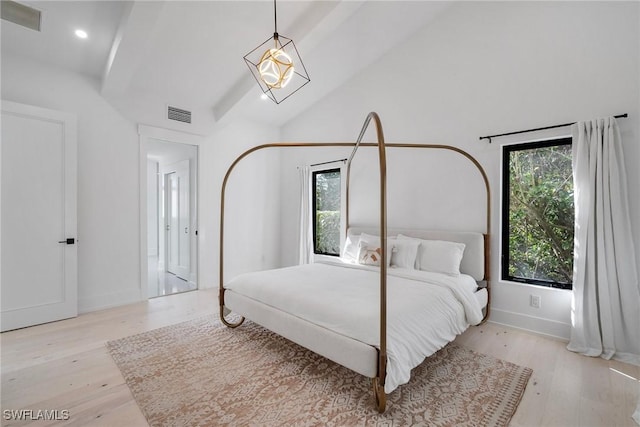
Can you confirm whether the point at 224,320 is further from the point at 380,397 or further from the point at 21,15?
the point at 21,15

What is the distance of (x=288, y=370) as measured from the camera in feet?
7.32

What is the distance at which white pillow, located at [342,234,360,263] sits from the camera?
3848 millimetres

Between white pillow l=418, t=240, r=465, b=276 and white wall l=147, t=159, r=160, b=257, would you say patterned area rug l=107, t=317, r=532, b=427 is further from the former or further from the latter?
white wall l=147, t=159, r=160, b=257

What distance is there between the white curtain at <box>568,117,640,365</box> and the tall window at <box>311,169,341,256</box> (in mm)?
3049

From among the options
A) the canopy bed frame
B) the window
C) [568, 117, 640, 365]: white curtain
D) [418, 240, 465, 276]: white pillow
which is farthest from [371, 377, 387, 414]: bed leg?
the window

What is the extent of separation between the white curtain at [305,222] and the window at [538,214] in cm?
288

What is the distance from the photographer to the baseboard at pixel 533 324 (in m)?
2.77

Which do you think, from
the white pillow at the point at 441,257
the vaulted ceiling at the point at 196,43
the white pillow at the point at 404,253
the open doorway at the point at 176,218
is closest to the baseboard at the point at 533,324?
the white pillow at the point at 441,257

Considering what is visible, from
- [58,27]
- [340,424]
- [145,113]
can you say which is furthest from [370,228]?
[58,27]

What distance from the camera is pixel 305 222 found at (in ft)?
16.5

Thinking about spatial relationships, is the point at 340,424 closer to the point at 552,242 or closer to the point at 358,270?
the point at 358,270

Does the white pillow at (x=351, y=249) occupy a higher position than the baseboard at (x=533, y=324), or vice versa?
the white pillow at (x=351, y=249)

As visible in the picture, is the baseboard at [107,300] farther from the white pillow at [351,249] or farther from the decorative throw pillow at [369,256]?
the decorative throw pillow at [369,256]

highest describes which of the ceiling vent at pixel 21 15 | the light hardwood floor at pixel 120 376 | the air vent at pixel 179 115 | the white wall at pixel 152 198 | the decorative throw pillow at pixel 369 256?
the ceiling vent at pixel 21 15
